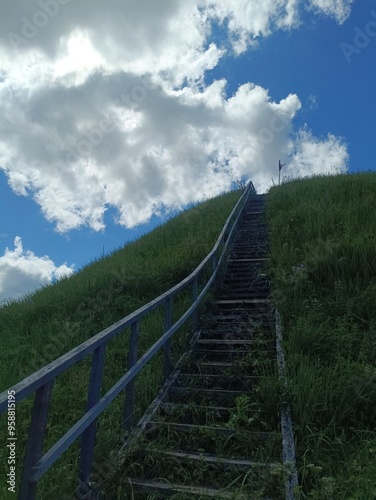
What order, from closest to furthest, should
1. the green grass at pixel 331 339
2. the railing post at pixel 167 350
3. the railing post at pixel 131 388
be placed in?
the green grass at pixel 331 339 < the railing post at pixel 131 388 < the railing post at pixel 167 350

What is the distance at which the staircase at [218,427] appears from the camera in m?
3.54

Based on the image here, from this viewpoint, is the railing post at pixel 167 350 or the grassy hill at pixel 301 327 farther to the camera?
the railing post at pixel 167 350

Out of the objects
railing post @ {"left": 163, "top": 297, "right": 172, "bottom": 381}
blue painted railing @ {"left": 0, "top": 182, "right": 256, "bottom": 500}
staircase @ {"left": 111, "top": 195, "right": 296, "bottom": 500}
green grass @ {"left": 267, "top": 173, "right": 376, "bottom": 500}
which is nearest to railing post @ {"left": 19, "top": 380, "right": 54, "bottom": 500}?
blue painted railing @ {"left": 0, "top": 182, "right": 256, "bottom": 500}

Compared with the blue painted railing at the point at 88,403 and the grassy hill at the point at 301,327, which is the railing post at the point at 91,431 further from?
the grassy hill at the point at 301,327

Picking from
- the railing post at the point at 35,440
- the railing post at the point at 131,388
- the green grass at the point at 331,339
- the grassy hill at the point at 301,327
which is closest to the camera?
the railing post at the point at 35,440

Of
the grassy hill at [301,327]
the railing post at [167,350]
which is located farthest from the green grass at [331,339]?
the railing post at [167,350]

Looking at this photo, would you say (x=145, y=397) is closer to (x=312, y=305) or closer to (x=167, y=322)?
(x=167, y=322)

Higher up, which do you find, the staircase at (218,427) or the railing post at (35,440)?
the railing post at (35,440)

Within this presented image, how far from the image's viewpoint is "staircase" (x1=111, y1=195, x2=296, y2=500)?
3543 mm

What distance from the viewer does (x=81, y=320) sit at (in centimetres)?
891

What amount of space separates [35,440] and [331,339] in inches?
182

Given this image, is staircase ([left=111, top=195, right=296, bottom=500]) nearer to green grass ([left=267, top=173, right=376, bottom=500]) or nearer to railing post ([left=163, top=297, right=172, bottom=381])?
railing post ([left=163, top=297, right=172, bottom=381])

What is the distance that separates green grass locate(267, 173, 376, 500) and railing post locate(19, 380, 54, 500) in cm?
210

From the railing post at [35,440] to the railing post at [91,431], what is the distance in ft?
2.79
